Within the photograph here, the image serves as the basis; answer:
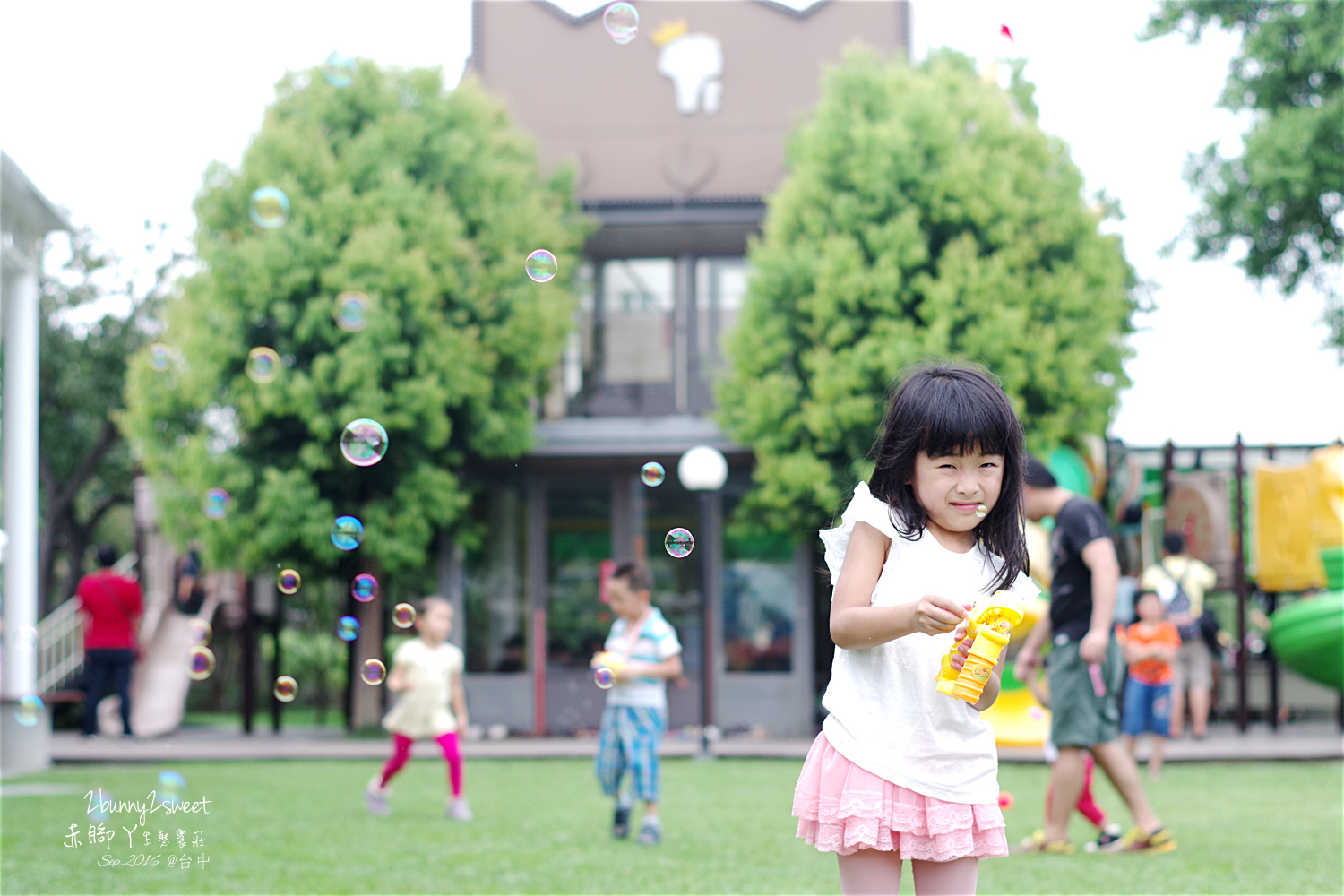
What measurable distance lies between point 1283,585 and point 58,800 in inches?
513

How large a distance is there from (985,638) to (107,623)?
13.9 m

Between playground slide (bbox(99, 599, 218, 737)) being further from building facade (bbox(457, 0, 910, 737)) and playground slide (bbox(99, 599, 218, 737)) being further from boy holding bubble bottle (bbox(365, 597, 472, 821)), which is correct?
boy holding bubble bottle (bbox(365, 597, 472, 821))

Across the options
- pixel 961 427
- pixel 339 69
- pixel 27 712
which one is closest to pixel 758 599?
pixel 339 69

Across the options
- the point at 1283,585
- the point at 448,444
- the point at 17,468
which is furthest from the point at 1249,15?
the point at 17,468

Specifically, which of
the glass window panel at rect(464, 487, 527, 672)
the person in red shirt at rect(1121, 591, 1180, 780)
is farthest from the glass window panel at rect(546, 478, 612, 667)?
the person in red shirt at rect(1121, 591, 1180, 780)

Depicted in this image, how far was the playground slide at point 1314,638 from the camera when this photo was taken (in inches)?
565

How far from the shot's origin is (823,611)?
666 inches

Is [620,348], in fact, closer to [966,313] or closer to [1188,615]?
[966,313]

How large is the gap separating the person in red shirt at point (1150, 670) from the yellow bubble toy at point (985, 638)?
8.69 meters

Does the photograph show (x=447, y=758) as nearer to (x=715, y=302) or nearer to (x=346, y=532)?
(x=346, y=532)

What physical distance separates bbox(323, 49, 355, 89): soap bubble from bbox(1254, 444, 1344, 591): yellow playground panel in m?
10.9

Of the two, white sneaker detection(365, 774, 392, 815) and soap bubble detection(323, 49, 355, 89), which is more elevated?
soap bubble detection(323, 49, 355, 89)

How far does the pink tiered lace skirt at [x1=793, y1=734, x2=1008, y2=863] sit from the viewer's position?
2.85 meters

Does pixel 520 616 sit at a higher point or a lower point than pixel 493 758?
higher
